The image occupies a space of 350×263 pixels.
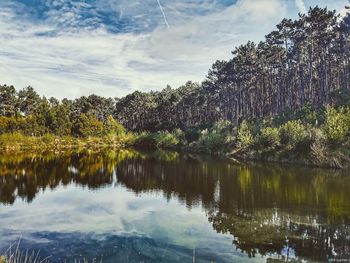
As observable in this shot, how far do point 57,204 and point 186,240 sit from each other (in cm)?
1263

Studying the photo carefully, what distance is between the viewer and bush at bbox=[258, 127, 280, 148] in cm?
5147

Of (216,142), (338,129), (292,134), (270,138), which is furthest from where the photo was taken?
(216,142)

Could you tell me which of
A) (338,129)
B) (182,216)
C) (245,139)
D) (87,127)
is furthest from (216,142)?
(87,127)

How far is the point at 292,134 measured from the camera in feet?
159

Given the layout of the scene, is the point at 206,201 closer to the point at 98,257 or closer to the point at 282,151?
the point at 98,257

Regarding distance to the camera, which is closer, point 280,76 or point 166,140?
point 280,76

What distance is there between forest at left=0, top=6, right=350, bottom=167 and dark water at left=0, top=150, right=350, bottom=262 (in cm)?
883

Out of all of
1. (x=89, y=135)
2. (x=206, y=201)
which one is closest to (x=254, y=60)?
(x=89, y=135)

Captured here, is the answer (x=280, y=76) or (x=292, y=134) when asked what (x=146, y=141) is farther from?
(x=292, y=134)

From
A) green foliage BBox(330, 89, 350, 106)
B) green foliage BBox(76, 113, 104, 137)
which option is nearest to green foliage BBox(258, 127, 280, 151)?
green foliage BBox(330, 89, 350, 106)

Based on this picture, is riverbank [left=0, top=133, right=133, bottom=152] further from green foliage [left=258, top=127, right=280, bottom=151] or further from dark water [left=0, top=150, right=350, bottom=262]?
green foliage [left=258, top=127, right=280, bottom=151]

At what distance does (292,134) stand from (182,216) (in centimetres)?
3000

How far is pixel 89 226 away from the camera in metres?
20.6

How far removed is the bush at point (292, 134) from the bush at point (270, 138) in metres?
0.65
